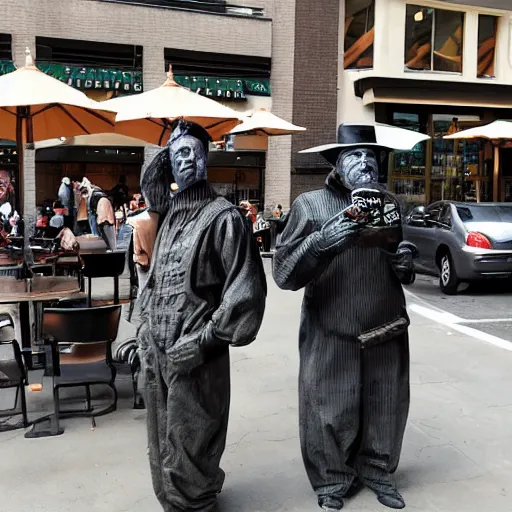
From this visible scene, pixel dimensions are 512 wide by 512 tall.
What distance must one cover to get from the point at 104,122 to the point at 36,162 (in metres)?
10.2

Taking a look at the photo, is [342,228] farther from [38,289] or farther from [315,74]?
[315,74]

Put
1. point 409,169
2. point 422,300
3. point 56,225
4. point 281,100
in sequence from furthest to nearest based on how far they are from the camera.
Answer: point 409,169 → point 281,100 → point 56,225 → point 422,300

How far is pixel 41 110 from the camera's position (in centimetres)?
743

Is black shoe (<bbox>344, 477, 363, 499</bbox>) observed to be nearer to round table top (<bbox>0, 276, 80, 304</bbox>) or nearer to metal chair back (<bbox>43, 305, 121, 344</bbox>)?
metal chair back (<bbox>43, 305, 121, 344</bbox>)

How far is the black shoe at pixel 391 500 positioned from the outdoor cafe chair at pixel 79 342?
7.53ft

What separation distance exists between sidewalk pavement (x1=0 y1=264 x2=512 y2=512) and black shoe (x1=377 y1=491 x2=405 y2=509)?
0.17 ft

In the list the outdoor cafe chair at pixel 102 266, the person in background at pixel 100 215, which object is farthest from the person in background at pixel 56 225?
the outdoor cafe chair at pixel 102 266

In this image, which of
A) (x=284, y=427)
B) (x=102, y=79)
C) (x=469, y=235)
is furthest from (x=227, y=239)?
(x=102, y=79)

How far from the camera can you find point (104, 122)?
7.85m

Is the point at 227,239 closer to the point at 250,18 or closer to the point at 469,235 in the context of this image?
the point at 469,235

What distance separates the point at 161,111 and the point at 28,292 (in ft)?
13.4

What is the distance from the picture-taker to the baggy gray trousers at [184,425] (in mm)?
2891

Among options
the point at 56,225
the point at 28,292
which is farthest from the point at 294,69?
the point at 28,292

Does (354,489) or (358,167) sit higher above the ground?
(358,167)
